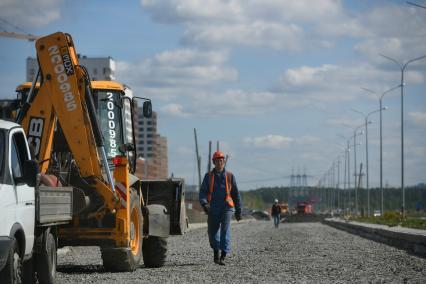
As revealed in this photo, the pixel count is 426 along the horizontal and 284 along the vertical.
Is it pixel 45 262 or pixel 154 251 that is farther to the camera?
pixel 154 251

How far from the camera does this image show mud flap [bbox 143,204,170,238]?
16516 millimetres

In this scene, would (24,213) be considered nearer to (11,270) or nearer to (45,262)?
(11,270)

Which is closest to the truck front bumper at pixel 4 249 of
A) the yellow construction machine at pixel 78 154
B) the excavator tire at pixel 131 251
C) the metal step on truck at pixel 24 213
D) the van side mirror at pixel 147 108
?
the metal step on truck at pixel 24 213

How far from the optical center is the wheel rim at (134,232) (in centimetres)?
1554

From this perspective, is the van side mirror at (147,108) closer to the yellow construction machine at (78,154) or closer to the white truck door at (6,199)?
the yellow construction machine at (78,154)

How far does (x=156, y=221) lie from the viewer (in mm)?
16625

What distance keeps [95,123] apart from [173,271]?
2.74m

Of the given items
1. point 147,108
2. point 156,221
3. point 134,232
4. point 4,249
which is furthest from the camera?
point 147,108

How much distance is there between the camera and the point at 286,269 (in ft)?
51.6

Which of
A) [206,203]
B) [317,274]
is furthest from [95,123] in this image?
[317,274]

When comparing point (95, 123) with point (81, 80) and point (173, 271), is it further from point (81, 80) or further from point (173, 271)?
point (173, 271)

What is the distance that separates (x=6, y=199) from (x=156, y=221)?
665 centimetres

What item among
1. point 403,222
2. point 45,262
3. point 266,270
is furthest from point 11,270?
point 403,222

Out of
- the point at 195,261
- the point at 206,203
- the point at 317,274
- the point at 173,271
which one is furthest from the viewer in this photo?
the point at 195,261
